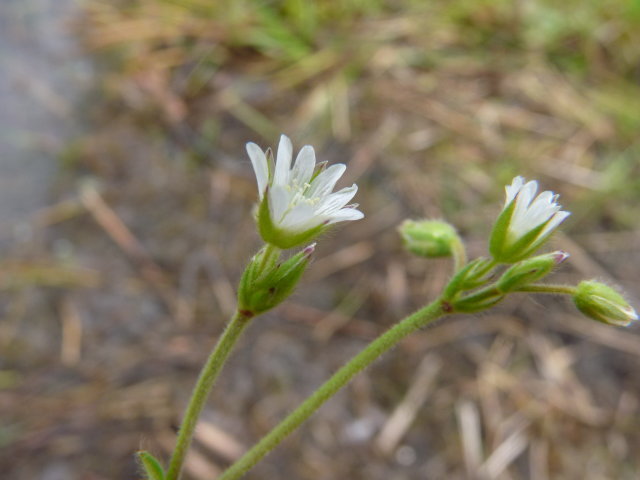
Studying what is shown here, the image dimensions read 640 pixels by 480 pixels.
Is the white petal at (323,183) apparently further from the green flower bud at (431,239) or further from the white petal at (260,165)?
the green flower bud at (431,239)

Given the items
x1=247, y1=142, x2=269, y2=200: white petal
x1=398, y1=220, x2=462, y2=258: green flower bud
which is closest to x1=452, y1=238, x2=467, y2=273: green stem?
x1=398, y1=220, x2=462, y2=258: green flower bud

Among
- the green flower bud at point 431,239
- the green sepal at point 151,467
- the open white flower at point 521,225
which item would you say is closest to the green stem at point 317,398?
the green sepal at point 151,467

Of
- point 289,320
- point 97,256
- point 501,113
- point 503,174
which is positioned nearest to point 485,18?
point 501,113

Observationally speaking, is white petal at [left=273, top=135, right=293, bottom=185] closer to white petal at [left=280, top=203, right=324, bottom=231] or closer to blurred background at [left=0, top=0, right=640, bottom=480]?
white petal at [left=280, top=203, right=324, bottom=231]

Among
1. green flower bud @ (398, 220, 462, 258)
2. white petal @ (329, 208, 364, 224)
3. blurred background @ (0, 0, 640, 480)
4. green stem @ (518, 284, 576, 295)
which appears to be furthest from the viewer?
blurred background @ (0, 0, 640, 480)

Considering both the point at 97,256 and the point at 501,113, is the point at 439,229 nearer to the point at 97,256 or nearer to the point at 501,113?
the point at 97,256

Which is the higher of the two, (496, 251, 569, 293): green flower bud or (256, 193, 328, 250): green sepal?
(256, 193, 328, 250): green sepal
